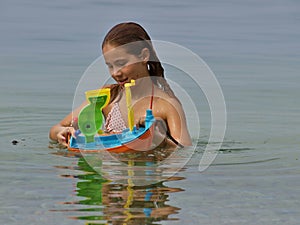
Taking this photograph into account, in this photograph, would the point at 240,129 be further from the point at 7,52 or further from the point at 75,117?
the point at 7,52

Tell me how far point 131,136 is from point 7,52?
261 inches

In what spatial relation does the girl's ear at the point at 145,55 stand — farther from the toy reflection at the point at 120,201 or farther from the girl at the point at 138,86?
the toy reflection at the point at 120,201

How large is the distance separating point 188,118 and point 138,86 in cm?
174

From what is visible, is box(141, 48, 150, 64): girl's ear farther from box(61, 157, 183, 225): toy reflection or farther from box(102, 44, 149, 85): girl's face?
box(61, 157, 183, 225): toy reflection

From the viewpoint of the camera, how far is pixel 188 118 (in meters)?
9.20

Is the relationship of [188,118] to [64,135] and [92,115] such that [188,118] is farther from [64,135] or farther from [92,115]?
[92,115]

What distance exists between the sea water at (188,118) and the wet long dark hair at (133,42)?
659 millimetres

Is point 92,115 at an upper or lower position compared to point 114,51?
lower

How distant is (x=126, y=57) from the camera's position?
7.37 m

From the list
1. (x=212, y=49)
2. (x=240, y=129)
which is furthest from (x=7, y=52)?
(x=240, y=129)

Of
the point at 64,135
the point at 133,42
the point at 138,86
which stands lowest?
the point at 64,135

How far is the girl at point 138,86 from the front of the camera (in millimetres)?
7348

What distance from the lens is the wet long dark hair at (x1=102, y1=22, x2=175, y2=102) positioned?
738 centimetres

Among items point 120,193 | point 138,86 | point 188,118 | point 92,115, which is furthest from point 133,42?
point 188,118
